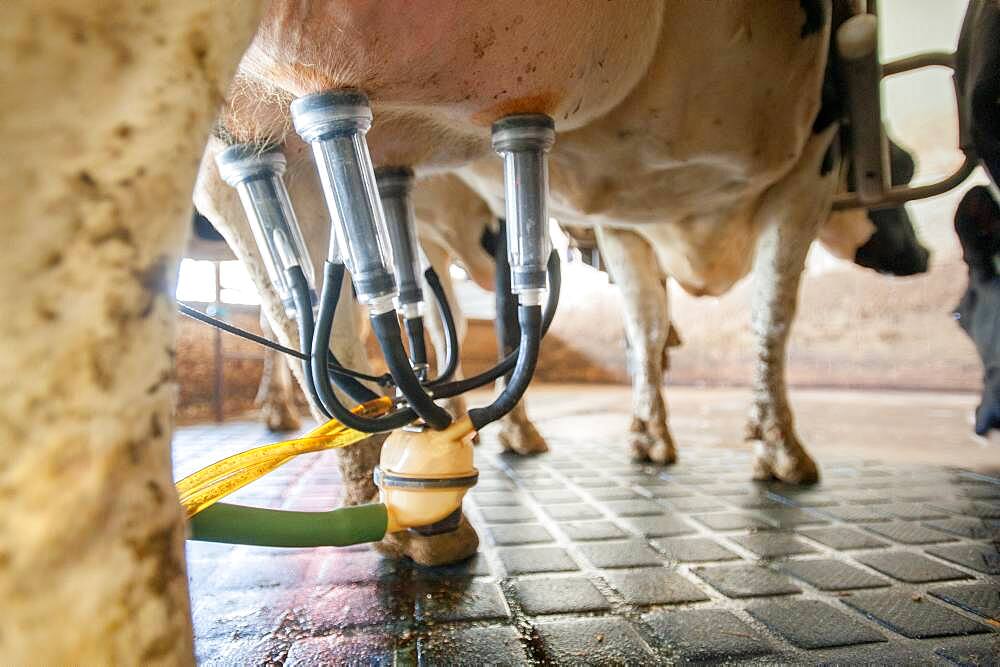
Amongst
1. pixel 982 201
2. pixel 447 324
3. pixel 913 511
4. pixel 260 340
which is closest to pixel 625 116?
pixel 447 324

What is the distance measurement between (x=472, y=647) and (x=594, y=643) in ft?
0.51

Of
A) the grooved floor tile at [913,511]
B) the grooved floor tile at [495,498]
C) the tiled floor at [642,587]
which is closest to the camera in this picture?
the tiled floor at [642,587]

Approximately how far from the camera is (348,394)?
102 cm

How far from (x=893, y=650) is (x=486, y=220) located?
1917mm

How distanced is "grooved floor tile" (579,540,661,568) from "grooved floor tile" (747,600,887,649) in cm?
23

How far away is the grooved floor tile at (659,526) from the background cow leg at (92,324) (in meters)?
1.13

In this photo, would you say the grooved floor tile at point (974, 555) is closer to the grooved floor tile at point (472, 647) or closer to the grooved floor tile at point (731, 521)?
the grooved floor tile at point (731, 521)

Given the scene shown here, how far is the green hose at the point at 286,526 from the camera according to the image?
0.72m

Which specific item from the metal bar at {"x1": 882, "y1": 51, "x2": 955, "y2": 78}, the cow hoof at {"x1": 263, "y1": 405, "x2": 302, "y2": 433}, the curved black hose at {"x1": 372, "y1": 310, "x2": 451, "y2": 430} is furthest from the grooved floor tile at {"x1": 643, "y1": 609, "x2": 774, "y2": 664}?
the cow hoof at {"x1": 263, "y1": 405, "x2": 302, "y2": 433}

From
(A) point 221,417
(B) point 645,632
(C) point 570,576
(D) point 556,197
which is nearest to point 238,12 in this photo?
(B) point 645,632

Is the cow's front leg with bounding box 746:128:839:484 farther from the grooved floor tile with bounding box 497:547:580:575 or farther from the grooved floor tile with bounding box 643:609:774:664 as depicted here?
the grooved floor tile with bounding box 643:609:774:664

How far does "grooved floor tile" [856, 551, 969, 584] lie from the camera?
1.05 metres

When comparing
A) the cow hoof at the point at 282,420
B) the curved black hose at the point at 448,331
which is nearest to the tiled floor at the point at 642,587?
the curved black hose at the point at 448,331

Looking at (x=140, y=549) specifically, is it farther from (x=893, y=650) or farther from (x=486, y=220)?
(x=486, y=220)
